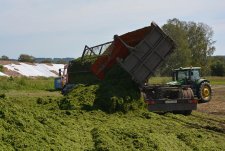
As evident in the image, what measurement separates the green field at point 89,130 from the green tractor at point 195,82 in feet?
30.1

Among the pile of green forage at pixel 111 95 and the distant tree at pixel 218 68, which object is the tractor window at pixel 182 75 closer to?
the pile of green forage at pixel 111 95

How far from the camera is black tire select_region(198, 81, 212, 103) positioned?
72.4ft

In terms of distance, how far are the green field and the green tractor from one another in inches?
361

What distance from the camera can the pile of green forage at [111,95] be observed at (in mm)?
12594

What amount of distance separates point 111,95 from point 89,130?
3623mm

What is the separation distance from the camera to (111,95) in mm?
12922

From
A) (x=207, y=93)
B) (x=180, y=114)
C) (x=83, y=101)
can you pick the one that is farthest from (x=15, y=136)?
(x=207, y=93)

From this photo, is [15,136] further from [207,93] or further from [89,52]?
[207,93]

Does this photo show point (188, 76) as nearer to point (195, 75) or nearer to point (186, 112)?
point (195, 75)

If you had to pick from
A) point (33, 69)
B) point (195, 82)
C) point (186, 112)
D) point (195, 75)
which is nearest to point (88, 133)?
point (186, 112)

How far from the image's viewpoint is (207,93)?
22469 mm

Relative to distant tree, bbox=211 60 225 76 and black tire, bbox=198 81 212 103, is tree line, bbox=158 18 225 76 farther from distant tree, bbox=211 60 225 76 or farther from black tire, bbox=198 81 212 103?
black tire, bbox=198 81 212 103

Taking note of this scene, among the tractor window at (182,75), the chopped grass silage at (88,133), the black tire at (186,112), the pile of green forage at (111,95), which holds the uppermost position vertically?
the tractor window at (182,75)

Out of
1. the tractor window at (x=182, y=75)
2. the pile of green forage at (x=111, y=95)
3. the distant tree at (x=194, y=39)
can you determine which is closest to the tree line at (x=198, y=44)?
the distant tree at (x=194, y=39)
